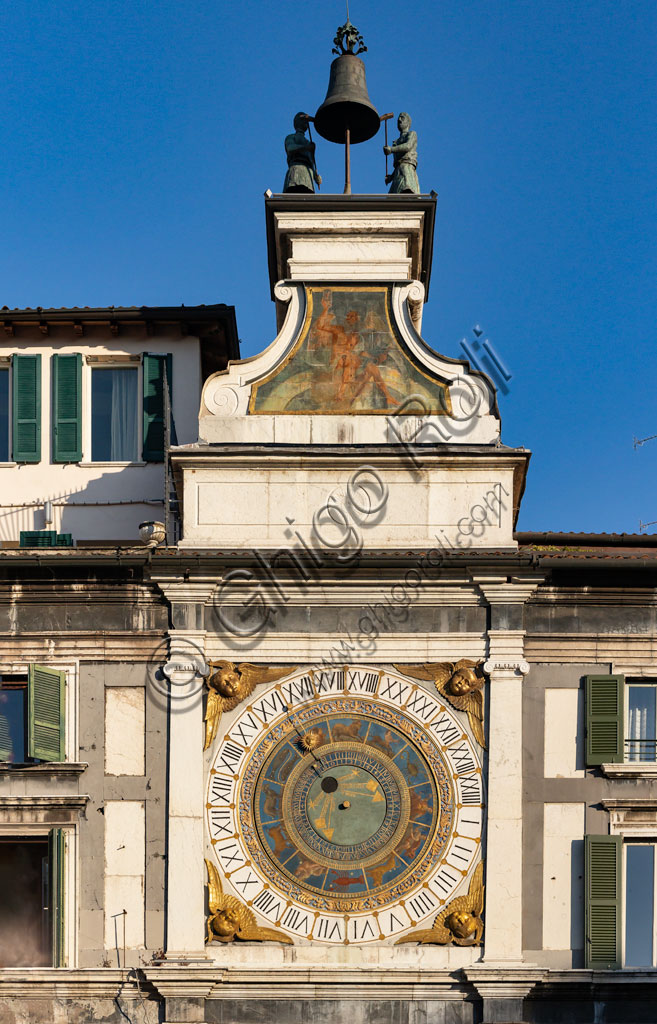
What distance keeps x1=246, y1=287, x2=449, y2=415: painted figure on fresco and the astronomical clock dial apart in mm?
4035

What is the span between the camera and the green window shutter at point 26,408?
25250mm

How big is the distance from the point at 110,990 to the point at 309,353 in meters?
9.44

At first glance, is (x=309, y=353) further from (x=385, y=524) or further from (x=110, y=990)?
(x=110, y=990)

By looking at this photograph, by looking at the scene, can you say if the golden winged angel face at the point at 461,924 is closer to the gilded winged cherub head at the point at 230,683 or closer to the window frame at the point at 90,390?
the gilded winged cherub head at the point at 230,683

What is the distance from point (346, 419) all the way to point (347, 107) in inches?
272

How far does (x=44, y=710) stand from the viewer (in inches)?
829

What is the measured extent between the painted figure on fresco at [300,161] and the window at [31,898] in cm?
1090

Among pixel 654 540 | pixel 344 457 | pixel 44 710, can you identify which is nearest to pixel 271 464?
pixel 344 457

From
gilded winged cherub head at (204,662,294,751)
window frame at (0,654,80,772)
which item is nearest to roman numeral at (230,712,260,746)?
gilded winged cherub head at (204,662,294,751)

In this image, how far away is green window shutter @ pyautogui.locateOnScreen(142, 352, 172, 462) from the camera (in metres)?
25.2

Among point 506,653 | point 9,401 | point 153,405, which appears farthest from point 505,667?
point 9,401

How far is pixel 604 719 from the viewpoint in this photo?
21.2 meters

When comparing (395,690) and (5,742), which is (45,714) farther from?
(395,690)

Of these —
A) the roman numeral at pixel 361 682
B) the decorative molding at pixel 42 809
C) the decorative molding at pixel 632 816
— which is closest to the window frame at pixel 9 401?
the decorative molding at pixel 42 809
